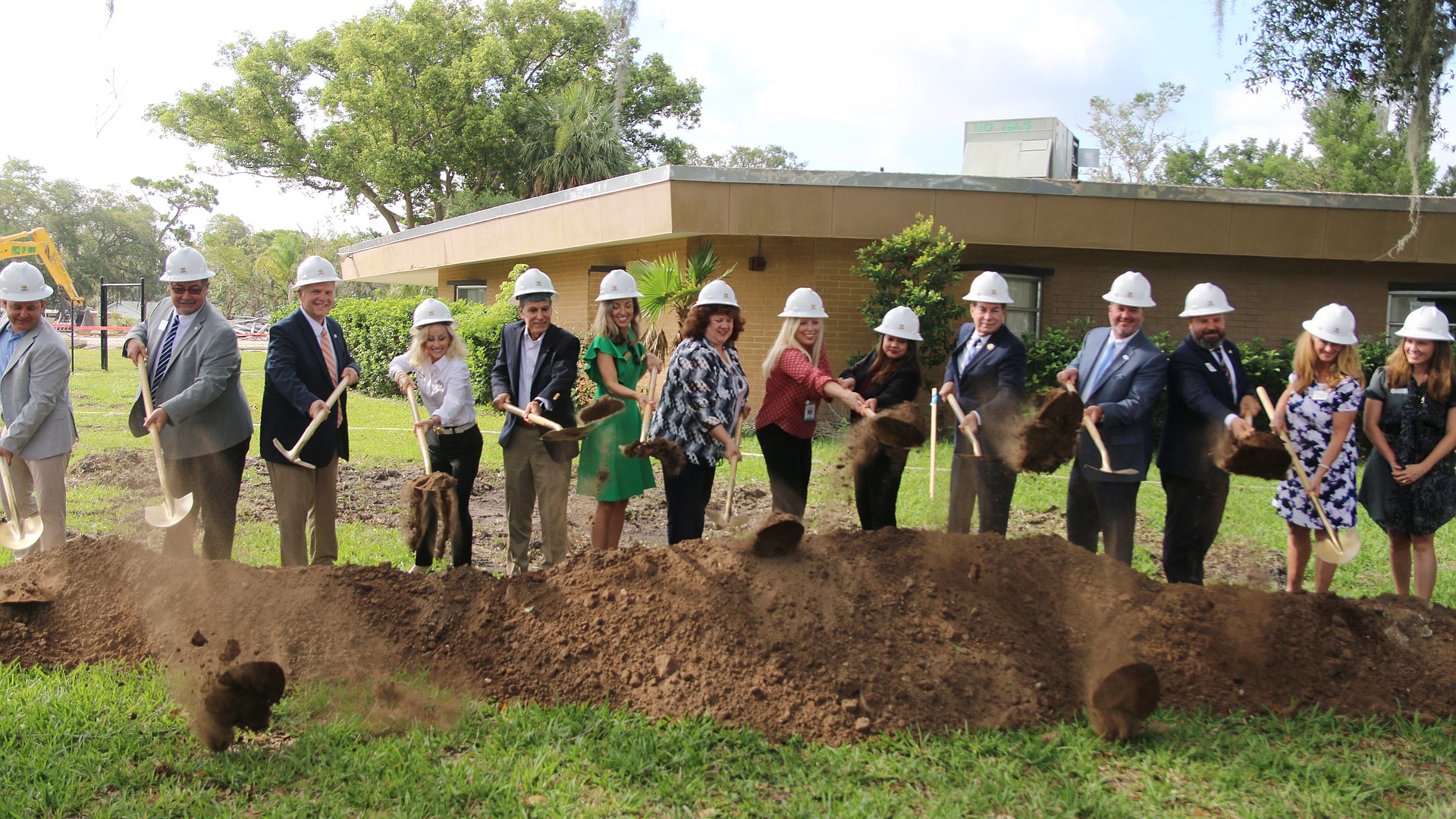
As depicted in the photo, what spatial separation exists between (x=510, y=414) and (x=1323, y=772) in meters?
3.91

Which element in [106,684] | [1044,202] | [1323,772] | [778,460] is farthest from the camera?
[1044,202]

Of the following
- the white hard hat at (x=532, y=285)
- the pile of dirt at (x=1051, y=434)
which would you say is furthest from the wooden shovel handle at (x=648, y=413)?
the pile of dirt at (x=1051, y=434)

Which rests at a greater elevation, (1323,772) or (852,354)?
(852,354)

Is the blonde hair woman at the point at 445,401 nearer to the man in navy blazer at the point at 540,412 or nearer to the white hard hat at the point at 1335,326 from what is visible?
the man in navy blazer at the point at 540,412

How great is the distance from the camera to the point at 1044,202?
1114 centimetres

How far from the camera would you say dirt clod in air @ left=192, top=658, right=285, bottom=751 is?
3.21 meters

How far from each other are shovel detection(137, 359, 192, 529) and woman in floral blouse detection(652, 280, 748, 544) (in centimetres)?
233

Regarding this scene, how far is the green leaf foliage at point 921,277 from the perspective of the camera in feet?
34.7

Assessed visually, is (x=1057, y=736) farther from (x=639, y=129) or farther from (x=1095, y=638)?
(x=639, y=129)

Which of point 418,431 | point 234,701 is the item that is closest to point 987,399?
point 418,431

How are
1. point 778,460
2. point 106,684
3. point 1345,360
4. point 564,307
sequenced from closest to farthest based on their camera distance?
point 106,684
point 1345,360
point 778,460
point 564,307

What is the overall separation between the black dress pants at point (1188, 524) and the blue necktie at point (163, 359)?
509cm

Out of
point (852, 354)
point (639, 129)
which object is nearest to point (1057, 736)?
point (852, 354)

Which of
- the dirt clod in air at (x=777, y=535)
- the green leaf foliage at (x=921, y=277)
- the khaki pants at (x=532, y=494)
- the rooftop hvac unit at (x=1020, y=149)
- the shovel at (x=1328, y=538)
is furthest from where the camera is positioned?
the rooftop hvac unit at (x=1020, y=149)
